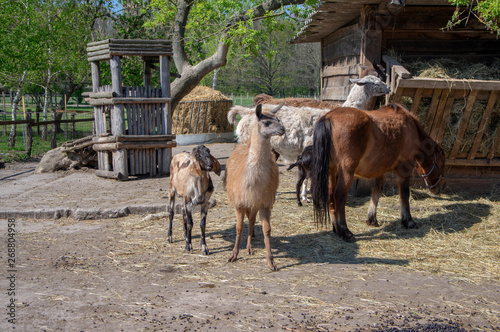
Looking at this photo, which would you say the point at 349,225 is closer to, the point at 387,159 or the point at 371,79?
the point at 387,159

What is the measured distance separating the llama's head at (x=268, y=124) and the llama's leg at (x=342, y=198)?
1.67 m

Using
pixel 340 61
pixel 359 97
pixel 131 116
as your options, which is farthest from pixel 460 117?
pixel 131 116

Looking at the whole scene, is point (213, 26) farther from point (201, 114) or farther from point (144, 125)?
point (201, 114)

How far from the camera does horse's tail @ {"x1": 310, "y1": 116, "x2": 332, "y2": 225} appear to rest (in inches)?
231

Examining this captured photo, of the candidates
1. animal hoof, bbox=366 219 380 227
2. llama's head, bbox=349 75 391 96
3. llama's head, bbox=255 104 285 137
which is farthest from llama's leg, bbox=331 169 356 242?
llama's head, bbox=349 75 391 96

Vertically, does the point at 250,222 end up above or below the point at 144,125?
below

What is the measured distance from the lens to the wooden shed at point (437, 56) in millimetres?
7266

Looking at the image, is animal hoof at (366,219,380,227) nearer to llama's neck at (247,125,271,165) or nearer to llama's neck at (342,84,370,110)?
llama's neck at (342,84,370,110)

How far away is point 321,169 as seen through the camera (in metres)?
5.89

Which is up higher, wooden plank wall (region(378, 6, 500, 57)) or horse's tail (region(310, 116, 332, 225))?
wooden plank wall (region(378, 6, 500, 57))

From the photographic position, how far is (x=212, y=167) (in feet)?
17.8

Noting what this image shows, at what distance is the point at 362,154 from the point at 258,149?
1.98 meters

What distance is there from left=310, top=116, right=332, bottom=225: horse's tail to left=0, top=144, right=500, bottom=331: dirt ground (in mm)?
525

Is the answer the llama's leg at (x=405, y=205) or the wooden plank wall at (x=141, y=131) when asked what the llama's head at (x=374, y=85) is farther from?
the wooden plank wall at (x=141, y=131)
